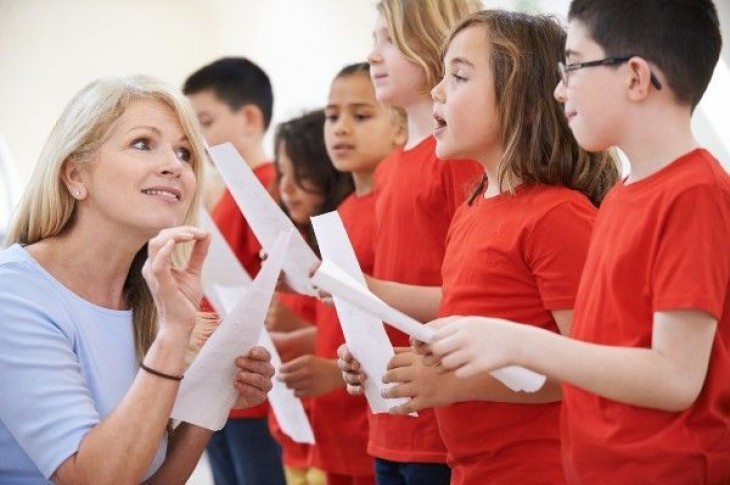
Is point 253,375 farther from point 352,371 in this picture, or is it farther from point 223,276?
point 223,276

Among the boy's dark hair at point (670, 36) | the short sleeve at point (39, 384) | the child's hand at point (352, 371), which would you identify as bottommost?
the child's hand at point (352, 371)

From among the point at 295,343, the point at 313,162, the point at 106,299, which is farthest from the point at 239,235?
the point at 106,299

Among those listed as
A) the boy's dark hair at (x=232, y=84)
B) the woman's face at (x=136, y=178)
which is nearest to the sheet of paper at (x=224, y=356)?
the woman's face at (x=136, y=178)

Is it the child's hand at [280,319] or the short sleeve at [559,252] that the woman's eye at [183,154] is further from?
the child's hand at [280,319]

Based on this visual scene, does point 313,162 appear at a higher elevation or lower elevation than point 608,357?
lower

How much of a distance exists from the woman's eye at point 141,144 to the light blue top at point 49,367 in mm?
255

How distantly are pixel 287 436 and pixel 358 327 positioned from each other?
1.26 metres

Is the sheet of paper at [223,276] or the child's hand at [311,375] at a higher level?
the sheet of paper at [223,276]

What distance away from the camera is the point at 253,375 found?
184cm

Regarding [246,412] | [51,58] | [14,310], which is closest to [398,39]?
[14,310]

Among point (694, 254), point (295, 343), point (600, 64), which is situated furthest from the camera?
point (295, 343)

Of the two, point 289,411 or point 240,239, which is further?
point 240,239

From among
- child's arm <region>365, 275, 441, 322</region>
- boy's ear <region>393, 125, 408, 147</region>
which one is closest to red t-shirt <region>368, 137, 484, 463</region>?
child's arm <region>365, 275, 441, 322</region>

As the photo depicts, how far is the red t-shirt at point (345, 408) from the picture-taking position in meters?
2.67
